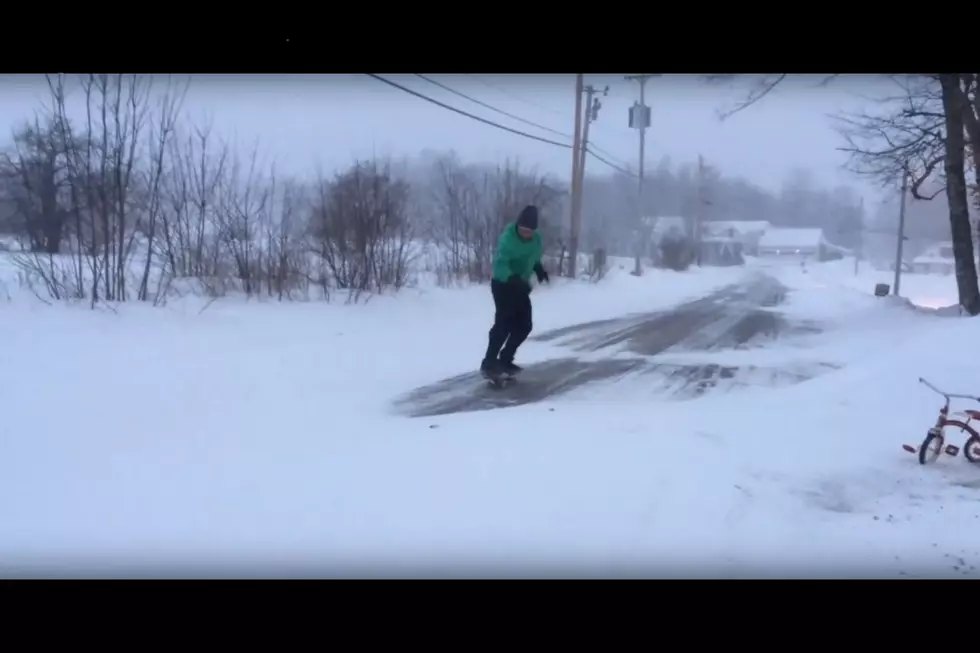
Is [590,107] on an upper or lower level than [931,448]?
upper

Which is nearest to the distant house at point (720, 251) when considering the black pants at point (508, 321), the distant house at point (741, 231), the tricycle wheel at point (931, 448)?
the distant house at point (741, 231)

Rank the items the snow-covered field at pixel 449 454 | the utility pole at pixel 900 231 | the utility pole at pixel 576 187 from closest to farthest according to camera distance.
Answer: the snow-covered field at pixel 449 454 < the utility pole at pixel 576 187 < the utility pole at pixel 900 231

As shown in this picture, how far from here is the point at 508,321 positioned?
2.46 meters

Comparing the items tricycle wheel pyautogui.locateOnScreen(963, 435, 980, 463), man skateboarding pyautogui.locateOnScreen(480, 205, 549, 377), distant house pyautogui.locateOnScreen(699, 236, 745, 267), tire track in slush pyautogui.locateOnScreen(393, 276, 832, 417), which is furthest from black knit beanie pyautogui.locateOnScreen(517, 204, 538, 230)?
tricycle wheel pyautogui.locateOnScreen(963, 435, 980, 463)

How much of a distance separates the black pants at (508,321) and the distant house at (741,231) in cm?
70

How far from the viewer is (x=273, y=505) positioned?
2.23m

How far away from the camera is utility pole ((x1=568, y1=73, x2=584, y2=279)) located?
7.62 ft

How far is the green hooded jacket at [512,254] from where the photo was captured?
2.46 meters

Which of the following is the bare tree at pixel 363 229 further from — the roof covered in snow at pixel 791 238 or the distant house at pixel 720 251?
the roof covered in snow at pixel 791 238

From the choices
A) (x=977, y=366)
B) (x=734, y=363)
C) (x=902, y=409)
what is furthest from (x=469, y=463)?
(x=977, y=366)

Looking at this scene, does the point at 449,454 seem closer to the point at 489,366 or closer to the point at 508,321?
the point at 489,366

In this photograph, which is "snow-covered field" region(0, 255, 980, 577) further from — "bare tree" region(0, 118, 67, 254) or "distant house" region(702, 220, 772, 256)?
"bare tree" region(0, 118, 67, 254)

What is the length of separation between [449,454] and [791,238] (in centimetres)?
144

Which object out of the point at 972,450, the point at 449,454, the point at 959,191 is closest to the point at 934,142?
the point at 959,191
